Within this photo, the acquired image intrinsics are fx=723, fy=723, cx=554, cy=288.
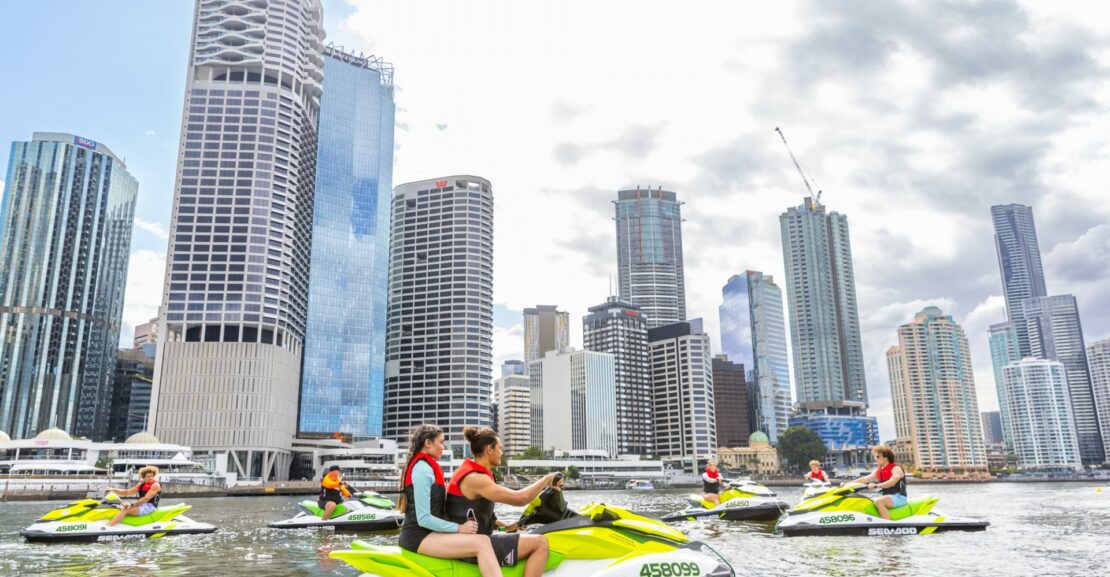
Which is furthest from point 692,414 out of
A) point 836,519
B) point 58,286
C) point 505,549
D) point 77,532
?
point 505,549

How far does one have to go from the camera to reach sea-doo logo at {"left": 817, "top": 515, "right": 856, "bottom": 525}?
18247 millimetres

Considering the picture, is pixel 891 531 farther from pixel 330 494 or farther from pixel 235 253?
pixel 235 253

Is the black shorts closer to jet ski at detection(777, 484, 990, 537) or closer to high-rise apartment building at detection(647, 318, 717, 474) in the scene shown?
jet ski at detection(777, 484, 990, 537)

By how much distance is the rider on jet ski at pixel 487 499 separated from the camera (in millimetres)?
7250

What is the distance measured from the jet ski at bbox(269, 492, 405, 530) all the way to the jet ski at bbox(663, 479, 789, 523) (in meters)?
8.95

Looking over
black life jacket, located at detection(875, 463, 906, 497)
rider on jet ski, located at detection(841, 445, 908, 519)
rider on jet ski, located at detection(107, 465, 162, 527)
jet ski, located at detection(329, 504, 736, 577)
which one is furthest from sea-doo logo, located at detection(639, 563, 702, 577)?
rider on jet ski, located at detection(107, 465, 162, 527)

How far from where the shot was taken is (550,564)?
307 inches

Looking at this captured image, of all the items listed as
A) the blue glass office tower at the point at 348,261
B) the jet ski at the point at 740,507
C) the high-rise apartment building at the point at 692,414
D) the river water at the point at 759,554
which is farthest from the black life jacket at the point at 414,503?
the high-rise apartment building at the point at 692,414

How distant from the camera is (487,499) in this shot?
7402 millimetres

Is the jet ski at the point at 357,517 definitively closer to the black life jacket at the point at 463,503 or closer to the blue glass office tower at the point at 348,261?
the black life jacket at the point at 463,503

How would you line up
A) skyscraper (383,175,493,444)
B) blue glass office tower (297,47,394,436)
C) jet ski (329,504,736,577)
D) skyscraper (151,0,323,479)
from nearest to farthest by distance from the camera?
1. jet ski (329,504,736,577)
2. skyscraper (151,0,323,479)
3. blue glass office tower (297,47,394,436)
4. skyscraper (383,175,493,444)

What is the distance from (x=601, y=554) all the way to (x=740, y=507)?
1763cm

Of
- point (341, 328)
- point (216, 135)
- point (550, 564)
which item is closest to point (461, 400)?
point (341, 328)

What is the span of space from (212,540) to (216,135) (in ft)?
390
